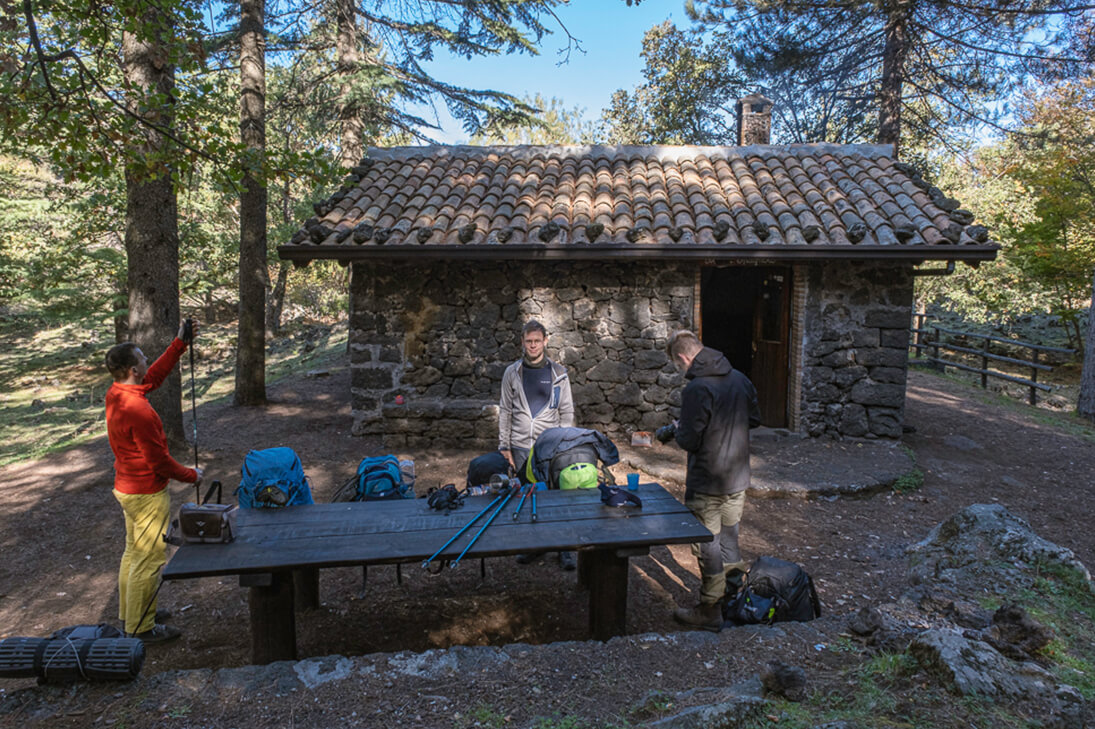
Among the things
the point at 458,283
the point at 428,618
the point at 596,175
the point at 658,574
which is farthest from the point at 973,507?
the point at 596,175

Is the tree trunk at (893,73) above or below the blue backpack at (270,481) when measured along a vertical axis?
above

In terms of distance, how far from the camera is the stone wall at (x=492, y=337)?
7.12m

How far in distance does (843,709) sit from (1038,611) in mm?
1603

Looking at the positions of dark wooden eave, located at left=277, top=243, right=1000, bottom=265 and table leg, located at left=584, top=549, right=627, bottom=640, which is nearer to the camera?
table leg, located at left=584, top=549, right=627, bottom=640

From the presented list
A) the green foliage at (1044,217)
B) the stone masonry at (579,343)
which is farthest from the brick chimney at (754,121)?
the green foliage at (1044,217)

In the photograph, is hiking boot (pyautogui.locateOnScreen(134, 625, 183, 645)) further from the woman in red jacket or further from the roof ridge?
the roof ridge

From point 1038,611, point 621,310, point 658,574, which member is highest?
point 621,310

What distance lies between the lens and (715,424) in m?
3.44

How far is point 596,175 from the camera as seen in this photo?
27.8 ft

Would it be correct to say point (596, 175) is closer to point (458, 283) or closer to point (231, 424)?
point (458, 283)

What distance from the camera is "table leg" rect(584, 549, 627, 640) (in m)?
3.29

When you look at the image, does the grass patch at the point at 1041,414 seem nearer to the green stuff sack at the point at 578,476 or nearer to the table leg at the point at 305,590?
the green stuff sack at the point at 578,476

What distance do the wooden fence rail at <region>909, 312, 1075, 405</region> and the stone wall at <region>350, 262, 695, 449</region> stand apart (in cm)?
763

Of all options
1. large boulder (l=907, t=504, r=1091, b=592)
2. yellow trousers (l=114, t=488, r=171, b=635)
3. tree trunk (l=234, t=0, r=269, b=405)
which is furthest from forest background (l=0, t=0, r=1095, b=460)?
large boulder (l=907, t=504, r=1091, b=592)
